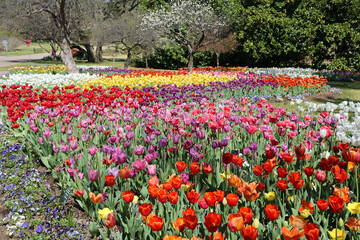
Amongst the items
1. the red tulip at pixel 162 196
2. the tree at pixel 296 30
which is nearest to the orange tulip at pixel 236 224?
the red tulip at pixel 162 196

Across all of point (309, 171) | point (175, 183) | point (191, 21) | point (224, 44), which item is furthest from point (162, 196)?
point (224, 44)

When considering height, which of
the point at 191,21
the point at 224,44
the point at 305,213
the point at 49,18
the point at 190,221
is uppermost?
the point at 49,18

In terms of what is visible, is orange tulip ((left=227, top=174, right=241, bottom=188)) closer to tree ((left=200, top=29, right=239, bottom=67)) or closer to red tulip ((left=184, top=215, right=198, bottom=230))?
red tulip ((left=184, top=215, right=198, bottom=230))

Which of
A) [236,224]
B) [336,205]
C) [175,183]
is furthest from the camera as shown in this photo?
[175,183]

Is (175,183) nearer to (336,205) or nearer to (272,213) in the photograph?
(272,213)

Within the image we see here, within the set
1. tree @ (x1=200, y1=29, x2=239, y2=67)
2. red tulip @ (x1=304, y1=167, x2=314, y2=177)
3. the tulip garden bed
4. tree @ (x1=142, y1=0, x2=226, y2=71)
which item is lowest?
the tulip garden bed

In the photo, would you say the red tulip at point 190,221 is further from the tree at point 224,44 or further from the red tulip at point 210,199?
the tree at point 224,44

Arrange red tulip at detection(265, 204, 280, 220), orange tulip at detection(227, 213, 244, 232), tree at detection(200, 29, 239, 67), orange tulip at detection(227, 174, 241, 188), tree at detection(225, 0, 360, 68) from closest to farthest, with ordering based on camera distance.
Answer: orange tulip at detection(227, 213, 244, 232), red tulip at detection(265, 204, 280, 220), orange tulip at detection(227, 174, 241, 188), tree at detection(225, 0, 360, 68), tree at detection(200, 29, 239, 67)

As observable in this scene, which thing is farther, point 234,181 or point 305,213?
point 234,181

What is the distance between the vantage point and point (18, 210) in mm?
2994

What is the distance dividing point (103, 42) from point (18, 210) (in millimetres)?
22743

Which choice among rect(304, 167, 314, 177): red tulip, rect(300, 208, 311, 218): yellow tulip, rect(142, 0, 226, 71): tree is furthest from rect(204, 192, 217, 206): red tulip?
rect(142, 0, 226, 71): tree

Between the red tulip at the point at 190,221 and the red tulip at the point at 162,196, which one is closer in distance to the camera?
the red tulip at the point at 190,221

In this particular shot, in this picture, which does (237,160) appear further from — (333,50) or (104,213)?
(333,50)
